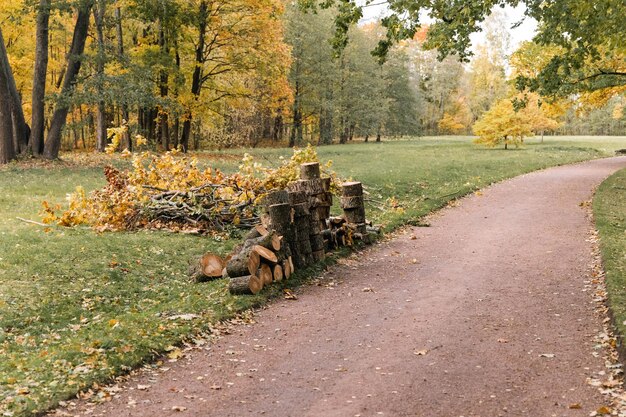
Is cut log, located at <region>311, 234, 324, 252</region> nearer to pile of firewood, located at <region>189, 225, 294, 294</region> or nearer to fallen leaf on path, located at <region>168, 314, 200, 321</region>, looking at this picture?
pile of firewood, located at <region>189, 225, 294, 294</region>

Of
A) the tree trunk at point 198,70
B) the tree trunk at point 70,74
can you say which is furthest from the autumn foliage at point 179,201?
the tree trunk at point 198,70

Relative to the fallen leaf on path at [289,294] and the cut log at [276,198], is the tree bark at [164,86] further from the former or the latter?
the fallen leaf on path at [289,294]

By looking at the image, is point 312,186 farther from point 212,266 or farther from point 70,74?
point 70,74

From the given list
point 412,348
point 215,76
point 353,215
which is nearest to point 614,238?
point 353,215

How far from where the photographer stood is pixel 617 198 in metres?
17.1

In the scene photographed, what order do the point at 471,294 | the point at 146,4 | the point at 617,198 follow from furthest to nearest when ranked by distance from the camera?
the point at 146,4
the point at 617,198
the point at 471,294

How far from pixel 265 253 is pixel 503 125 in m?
35.1

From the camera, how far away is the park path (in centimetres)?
507

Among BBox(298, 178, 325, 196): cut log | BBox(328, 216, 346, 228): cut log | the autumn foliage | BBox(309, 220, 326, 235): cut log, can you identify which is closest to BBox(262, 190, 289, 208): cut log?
BBox(298, 178, 325, 196): cut log

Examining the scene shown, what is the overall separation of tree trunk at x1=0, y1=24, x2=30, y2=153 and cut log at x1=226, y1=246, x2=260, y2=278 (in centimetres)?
1755

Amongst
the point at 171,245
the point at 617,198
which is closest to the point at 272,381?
the point at 171,245

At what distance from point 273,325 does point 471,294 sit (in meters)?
2.90

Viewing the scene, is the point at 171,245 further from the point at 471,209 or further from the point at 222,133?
the point at 222,133

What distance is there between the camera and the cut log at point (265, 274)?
8.45 meters
